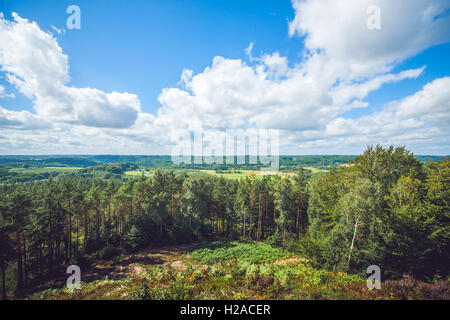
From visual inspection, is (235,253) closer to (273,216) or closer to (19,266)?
(273,216)

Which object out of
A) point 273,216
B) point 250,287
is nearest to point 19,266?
point 250,287

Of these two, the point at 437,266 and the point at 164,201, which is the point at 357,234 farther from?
the point at 164,201

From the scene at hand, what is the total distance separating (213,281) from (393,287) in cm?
1021

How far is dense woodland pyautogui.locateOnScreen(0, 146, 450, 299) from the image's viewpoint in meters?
13.0

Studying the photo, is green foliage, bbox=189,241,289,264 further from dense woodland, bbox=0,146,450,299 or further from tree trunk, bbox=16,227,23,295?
tree trunk, bbox=16,227,23,295

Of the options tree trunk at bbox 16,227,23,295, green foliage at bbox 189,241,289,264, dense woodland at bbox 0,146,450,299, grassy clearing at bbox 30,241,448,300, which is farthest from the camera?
green foliage at bbox 189,241,289,264

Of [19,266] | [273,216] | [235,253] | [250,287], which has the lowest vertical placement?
[235,253]

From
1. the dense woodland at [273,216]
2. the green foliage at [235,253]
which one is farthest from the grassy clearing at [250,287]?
the green foliage at [235,253]

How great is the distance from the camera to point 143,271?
60.2 ft

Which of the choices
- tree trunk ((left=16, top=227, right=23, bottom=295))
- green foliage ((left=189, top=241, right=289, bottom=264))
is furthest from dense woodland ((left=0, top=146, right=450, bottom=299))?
green foliage ((left=189, top=241, right=289, bottom=264))

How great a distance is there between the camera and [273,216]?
113ft

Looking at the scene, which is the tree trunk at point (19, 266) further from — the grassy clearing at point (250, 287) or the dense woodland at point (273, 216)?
the grassy clearing at point (250, 287)
